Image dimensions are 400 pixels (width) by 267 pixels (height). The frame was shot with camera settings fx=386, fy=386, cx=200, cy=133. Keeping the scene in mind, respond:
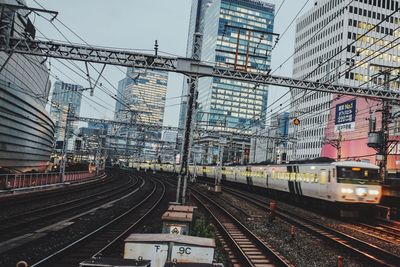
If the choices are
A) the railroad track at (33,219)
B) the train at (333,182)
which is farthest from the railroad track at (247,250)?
the railroad track at (33,219)

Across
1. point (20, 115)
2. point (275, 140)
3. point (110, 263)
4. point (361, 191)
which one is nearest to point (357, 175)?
point (361, 191)

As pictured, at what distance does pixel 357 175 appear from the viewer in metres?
20.3

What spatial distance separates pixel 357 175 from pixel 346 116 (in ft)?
22.2

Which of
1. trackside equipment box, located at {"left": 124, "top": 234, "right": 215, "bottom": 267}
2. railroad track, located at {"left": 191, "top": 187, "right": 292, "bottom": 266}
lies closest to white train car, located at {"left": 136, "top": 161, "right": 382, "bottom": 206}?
railroad track, located at {"left": 191, "top": 187, "right": 292, "bottom": 266}

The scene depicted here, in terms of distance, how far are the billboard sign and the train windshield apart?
18.1 feet

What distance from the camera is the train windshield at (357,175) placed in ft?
66.1

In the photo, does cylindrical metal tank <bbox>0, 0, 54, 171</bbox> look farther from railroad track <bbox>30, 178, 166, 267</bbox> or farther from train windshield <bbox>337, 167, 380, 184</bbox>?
train windshield <bbox>337, 167, 380, 184</bbox>

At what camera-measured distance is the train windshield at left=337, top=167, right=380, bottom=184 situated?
20141mm

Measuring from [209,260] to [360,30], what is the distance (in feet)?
352

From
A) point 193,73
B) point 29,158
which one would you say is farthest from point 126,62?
point 29,158

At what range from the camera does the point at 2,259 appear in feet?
33.2

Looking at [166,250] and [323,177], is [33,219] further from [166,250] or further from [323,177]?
[323,177]

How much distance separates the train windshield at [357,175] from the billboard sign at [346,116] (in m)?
5.53

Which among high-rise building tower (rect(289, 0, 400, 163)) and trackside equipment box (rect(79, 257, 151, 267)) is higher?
high-rise building tower (rect(289, 0, 400, 163))
